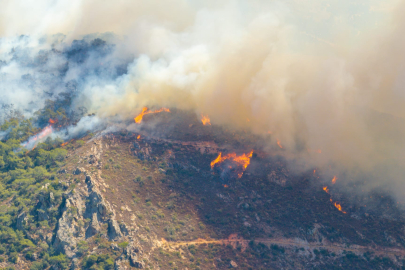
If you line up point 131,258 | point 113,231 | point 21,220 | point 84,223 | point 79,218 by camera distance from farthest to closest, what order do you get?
point 21,220
point 79,218
point 84,223
point 113,231
point 131,258

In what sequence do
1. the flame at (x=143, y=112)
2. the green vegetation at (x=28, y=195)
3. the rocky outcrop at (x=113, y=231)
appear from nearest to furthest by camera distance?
the rocky outcrop at (x=113, y=231)
the green vegetation at (x=28, y=195)
the flame at (x=143, y=112)

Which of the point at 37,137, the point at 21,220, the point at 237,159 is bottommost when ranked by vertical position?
the point at 37,137

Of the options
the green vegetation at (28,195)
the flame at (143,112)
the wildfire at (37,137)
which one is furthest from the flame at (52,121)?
the flame at (143,112)

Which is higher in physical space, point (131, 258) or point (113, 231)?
point (131, 258)

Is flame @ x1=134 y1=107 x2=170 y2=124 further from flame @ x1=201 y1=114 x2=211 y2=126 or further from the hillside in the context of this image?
flame @ x1=201 y1=114 x2=211 y2=126

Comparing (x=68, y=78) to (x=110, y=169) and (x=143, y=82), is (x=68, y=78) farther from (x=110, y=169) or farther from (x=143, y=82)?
(x=110, y=169)

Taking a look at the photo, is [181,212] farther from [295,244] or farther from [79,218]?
[295,244]

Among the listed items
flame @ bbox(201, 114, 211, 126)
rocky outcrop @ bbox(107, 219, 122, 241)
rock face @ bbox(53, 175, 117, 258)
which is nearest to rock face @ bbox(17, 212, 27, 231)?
rock face @ bbox(53, 175, 117, 258)

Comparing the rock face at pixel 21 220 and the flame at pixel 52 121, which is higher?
the rock face at pixel 21 220

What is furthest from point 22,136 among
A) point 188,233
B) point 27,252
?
point 188,233

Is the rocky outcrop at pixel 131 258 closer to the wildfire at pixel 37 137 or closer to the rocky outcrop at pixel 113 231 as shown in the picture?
the rocky outcrop at pixel 113 231

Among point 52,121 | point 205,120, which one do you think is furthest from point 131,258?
point 52,121

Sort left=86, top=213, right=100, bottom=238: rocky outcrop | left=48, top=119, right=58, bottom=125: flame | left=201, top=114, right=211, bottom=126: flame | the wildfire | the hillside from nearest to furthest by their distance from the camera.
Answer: the hillside → left=86, top=213, right=100, bottom=238: rocky outcrop → left=201, top=114, right=211, bottom=126: flame → the wildfire → left=48, top=119, right=58, bottom=125: flame
